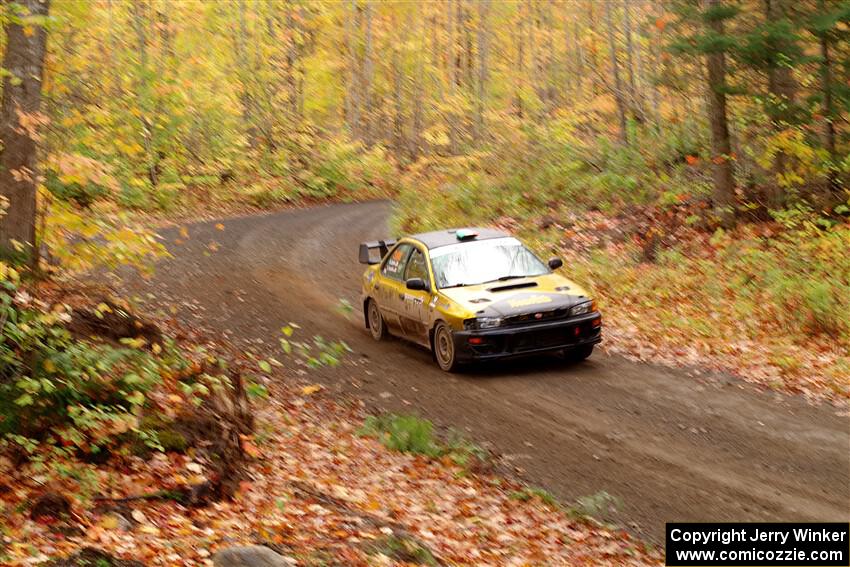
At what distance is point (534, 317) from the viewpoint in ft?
39.0

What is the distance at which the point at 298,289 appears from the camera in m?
18.5

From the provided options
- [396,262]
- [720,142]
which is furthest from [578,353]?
[720,142]

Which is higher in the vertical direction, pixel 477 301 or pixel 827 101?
pixel 827 101

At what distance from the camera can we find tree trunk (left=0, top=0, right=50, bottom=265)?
8734mm

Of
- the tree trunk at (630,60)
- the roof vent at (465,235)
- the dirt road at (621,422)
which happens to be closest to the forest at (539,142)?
the tree trunk at (630,60)

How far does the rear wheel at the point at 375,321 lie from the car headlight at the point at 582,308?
3.58 metres

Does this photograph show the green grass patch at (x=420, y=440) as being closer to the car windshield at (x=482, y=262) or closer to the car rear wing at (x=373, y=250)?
the car windshield at (x=482, y=262)

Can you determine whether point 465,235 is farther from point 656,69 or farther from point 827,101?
point 656,69

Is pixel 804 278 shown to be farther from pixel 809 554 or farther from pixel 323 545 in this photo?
pixel 323 545

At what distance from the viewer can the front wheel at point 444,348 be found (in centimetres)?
1214

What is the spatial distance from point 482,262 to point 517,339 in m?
1.70

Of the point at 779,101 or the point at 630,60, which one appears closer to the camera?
the point at 779,101

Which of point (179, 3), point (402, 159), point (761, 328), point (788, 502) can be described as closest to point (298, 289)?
point (761, 328)

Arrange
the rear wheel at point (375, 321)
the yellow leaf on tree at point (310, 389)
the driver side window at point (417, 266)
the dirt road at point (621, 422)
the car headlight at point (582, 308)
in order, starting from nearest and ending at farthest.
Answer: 1. the dirt road at point (621, 422)
2. the yellow leaf on tree at point (310, 389)
3. the car headlight at point (582, 308)
4. the driver side window at point (417, 266)
5. the rear wheel at point (375, 321)
